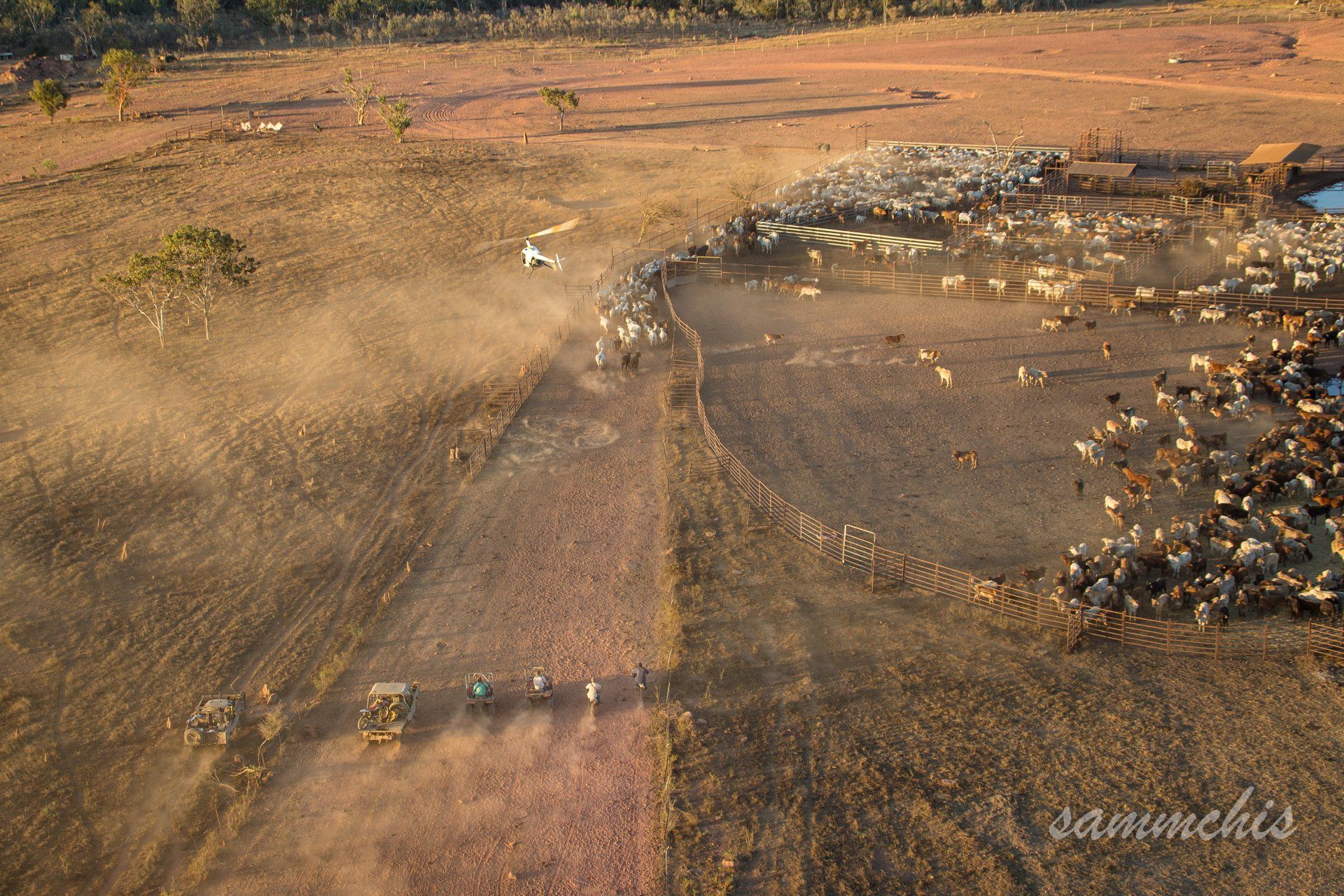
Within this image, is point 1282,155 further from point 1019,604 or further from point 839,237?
point 1019,604

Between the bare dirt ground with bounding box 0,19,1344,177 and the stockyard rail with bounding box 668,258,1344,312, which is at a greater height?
the bare dirt ground with bounding box 0,19,1344,177

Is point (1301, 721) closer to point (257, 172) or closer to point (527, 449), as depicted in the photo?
point (527, 449)

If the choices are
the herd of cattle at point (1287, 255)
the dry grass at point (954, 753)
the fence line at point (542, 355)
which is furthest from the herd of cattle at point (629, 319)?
the herd of cattle at point (1287, 255)

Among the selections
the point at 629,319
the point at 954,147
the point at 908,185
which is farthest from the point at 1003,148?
the point at 629,319

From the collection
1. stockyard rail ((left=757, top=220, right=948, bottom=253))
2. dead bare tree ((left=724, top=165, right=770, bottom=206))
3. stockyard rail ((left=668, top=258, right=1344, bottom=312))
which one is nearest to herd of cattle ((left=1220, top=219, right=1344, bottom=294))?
stockyard rail ((left=668, top=258, right=1344, bottom=312))

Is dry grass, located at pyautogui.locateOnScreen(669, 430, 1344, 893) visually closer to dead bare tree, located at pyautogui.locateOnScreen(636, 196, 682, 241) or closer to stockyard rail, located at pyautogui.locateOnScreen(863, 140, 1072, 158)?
dead bare tree, located at pyautogui.locateOnScreen(636, 196, 682, 241)

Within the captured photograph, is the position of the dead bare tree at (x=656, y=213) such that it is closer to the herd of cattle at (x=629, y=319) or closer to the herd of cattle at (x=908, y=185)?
the herd of cattle at (x=908, y=185)

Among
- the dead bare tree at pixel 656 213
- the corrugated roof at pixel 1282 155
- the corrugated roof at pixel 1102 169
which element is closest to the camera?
the corrugated roof at pixel 1282 155
